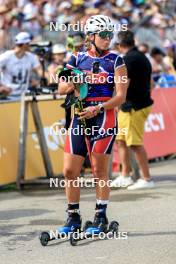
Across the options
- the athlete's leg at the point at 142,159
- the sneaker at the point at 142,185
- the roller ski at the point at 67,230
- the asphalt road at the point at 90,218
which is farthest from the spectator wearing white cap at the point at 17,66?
the roller ski at the point at 67,230

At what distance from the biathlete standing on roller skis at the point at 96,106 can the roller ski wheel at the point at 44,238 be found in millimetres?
237

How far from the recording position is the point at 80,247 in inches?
254

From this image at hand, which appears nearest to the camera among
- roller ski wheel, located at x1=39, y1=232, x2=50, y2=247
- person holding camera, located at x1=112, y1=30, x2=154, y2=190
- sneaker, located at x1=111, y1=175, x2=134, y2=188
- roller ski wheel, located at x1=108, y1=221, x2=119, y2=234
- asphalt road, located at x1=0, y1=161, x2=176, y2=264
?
asphalt road, located at x1=0, y1=161, x2=176, y2=264

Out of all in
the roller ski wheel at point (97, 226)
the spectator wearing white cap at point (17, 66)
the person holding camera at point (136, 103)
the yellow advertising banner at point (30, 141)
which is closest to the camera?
the roller ski wheel at point (97, 226)

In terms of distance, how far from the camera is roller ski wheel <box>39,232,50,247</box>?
21.2 ft

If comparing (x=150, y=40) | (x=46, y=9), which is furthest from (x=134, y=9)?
(x=46, y=9)

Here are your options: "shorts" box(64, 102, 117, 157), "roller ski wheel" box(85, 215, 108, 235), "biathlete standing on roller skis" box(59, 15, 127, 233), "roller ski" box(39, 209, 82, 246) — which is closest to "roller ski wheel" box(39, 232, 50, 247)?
"roller ski" box(39, 209, 82, 246)

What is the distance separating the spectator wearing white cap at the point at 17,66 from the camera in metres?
11.5

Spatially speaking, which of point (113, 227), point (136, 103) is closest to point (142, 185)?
point (136, 103)

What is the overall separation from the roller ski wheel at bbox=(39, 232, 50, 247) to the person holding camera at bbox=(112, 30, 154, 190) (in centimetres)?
350

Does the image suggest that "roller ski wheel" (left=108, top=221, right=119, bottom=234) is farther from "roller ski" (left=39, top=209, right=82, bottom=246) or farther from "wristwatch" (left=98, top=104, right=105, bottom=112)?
"wristwatch" (left=98, top=104, right=105, bottom=112)

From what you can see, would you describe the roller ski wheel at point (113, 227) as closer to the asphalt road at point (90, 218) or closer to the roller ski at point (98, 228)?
the roller ski at point (98, 228)

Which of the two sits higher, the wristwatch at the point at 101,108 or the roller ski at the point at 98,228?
the wristwatch at the point at 101,108

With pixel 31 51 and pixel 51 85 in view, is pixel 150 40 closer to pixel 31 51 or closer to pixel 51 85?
pixel 31 51
